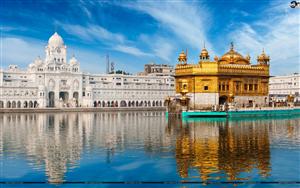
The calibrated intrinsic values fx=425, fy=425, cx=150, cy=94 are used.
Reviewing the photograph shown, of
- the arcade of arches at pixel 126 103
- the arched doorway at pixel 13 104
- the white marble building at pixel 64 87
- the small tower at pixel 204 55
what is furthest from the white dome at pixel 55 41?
the small tower at pixel 204 55

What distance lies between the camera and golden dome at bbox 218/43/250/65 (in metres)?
57.0

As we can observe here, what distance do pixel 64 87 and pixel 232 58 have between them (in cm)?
5145

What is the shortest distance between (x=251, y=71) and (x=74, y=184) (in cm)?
4651

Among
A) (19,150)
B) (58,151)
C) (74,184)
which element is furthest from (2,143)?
(74,184)

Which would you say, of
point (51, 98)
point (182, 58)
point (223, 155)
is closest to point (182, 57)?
point (182, 58)

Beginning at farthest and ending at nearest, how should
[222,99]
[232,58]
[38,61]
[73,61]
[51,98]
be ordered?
[73,61] → [38,61] → [51,98] → [232,58] → [222,99]

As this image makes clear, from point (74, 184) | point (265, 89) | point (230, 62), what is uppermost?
point (230, 62)

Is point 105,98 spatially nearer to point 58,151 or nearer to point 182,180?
point 58,151

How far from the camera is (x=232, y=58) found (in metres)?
57.1

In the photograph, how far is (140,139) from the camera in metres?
23.4

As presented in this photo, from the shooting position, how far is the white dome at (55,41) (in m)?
102

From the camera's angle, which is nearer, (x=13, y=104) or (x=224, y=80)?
(x=224, y=80)

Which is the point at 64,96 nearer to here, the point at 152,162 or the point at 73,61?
the point at 73,61

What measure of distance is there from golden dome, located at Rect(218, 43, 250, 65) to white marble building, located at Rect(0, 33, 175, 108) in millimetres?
45303
